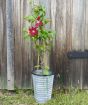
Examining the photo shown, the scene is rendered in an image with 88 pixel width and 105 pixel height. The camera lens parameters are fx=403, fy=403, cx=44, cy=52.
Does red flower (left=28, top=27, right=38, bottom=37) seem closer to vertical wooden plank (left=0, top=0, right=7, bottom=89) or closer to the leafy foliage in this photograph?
the leafy foliage

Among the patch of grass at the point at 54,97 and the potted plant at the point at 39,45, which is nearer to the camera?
the potted plant at the point at 39,45

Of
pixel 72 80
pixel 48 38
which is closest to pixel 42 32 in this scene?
pixel 48 38

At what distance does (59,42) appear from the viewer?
278 inches

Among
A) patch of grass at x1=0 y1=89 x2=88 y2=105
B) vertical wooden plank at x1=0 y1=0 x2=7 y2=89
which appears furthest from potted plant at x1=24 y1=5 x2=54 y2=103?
vertical wooden plank at x1=0 y1=0 x2=7 y2=89

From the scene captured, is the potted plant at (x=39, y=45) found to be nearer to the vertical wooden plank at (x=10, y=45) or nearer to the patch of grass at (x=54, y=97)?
the patch of grass at (x=54, y=97)

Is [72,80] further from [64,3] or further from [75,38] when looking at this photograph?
[64,3]

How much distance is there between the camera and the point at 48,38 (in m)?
6.71

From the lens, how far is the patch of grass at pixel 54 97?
666cm

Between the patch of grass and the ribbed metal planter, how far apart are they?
0.11 meters

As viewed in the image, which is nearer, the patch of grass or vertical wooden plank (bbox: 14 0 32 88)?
the patch of grass

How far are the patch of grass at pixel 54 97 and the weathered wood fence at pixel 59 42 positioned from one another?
13 centimetres

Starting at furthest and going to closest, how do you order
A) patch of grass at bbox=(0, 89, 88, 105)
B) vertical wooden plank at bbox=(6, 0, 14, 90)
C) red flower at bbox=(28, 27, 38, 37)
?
1. vertical wooden plank at bbox=(6, 0, 14, 90)
2. patch of grass at bbox=(0, 89, 88, 105)
3. red flower at bbox=(28, 27, 38, 37)

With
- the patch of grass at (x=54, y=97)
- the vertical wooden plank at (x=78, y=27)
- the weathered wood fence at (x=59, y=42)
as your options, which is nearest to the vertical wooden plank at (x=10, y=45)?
the weathered wood fence at (x=59, y=42)

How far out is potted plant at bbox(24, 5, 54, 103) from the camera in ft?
21.4
